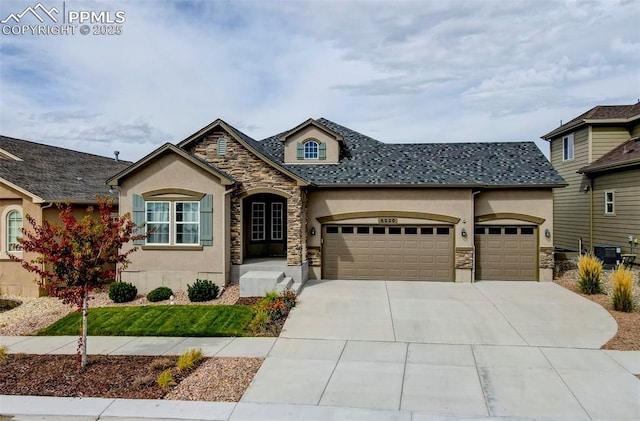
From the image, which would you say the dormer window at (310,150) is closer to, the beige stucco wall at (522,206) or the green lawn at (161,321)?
→ the beige stucco wall at (522,206)

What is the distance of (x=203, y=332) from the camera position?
34.6 feet

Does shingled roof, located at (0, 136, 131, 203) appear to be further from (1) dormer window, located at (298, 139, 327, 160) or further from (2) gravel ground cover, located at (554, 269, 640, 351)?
(2) gravel ground cover, located at (554, 269, 640, 351)

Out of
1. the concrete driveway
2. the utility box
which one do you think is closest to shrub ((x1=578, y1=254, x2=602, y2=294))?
the concrete driveway

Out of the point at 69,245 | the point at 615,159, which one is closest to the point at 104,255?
the point at 69,245

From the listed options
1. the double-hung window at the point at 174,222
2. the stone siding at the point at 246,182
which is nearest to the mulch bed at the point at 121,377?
the double-hung window at the point at 174,222

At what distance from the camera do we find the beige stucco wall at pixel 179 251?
1459cm

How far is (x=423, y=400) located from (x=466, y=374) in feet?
4.79

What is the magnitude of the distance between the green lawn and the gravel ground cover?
28.8ft

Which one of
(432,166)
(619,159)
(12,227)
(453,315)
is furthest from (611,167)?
(12,227)

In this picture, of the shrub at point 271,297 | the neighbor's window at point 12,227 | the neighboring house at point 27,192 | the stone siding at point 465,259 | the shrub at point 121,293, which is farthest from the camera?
the stone siding at point 465,259

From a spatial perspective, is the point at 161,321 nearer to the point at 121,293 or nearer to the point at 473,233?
the point at 121,293

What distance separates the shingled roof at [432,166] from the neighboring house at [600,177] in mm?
3583

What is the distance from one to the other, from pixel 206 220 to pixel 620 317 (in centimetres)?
1273

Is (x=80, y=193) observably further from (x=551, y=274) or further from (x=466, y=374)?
(x=551, y=274)
